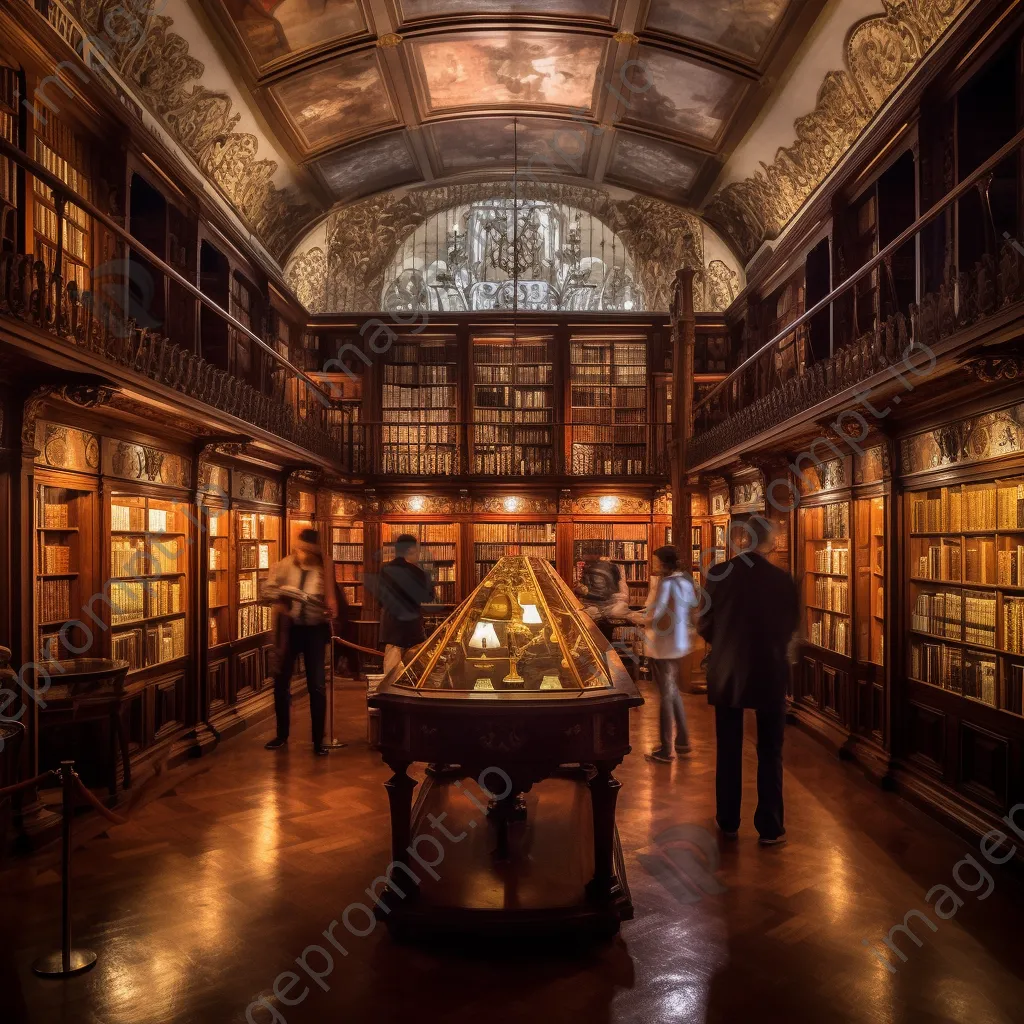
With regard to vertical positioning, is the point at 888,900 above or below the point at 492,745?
below

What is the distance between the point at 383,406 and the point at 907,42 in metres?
7.29

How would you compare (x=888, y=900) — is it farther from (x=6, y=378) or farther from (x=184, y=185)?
(x=184, y=185)

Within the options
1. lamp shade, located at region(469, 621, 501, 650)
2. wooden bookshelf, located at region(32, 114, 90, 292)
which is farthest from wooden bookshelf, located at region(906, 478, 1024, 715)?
wooden bookshelf, located at region(32, 114, 90, 292)

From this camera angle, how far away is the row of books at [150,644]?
17.6 ft

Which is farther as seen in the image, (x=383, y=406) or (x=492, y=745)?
(x=383, y=406)

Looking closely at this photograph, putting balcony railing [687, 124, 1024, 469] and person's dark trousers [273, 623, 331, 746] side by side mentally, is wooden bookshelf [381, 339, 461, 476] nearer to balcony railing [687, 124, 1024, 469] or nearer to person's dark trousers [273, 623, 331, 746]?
balcony railing [687, 124, 1024, 469]

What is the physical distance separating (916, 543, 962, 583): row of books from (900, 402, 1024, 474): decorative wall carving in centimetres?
48

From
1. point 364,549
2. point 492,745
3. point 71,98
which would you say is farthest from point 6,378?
point 364,549

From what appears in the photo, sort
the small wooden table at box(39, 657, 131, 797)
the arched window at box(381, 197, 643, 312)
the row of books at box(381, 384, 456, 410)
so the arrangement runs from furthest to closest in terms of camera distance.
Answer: the arched window at box(381, 197, 643, 312) → the row of books at box(381, 384, 456, 410) → the small wooden table at box(39, 657, 131, 797)

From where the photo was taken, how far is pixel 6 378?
385 centimetres

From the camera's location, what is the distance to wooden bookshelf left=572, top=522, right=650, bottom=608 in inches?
422

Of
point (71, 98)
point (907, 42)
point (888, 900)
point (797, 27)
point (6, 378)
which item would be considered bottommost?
point (888, 900)

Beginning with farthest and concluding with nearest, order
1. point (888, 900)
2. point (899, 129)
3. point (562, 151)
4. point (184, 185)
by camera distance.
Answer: point (562, 151), point (184, 185), point (899, 129), point (888, 900)

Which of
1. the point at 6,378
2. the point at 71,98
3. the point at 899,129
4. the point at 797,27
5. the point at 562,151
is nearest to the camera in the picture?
the point at 6,378
